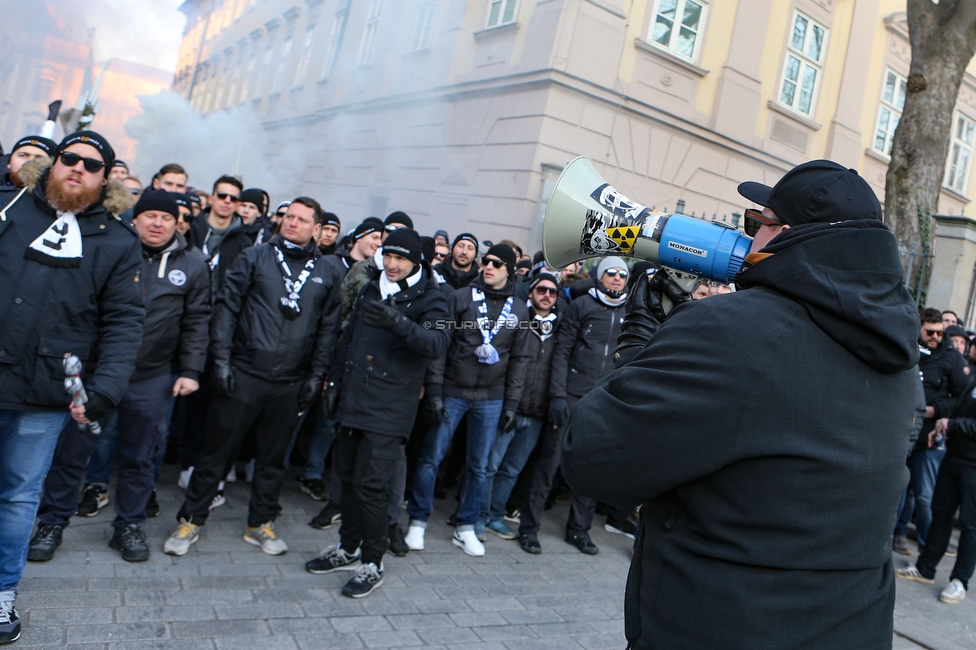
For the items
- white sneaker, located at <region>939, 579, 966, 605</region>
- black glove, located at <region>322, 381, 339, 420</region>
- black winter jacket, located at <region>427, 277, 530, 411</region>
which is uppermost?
black winter jacket, located at <region>427, 277, 530, 411</region>

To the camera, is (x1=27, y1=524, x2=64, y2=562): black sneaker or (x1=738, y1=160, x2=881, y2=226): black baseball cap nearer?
(x1=738, y1=160, x2=881, y2=226): black baseball cap

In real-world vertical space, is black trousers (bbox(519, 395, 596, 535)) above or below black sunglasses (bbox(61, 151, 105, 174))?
below

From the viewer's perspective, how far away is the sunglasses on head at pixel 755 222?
1820mm

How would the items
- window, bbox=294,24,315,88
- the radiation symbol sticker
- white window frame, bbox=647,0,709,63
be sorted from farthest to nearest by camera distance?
window, bbox=294,24,315,88 → white window frame, bbox=647,0,709,63 → the radiation symbol sticker

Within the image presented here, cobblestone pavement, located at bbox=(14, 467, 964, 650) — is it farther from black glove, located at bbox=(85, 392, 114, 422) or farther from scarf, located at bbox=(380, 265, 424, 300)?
scarf, located at bbox=(380, 265, 424, 300)

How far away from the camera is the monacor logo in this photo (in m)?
2.09

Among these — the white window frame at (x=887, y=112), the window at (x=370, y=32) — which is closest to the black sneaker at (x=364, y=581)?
the window at (x=370, y=32)

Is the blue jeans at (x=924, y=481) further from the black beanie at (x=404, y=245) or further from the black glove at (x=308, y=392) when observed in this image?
the black glove at (x=308, y=392)

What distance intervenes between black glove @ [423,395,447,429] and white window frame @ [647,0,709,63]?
858cm

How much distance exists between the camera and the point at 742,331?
61.6 inches

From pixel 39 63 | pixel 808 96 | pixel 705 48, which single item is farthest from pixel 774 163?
pixel 39 63

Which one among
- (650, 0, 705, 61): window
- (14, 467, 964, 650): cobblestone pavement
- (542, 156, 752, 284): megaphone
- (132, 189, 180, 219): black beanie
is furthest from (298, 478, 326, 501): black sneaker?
(650, 0, 705, 61): window

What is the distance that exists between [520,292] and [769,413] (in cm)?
510

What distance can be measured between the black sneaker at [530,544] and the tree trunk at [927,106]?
6695 millimetres
